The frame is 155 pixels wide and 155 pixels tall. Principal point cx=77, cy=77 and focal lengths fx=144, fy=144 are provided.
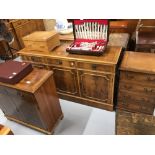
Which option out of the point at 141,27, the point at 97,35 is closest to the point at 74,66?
the point at 97,35

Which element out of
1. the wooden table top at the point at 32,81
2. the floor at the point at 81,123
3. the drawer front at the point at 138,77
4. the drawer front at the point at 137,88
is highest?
the wooden table top at the point at 32,81

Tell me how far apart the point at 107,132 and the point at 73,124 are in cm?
46

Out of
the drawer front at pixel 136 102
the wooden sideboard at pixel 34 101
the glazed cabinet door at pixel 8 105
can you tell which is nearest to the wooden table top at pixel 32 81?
the wooden sideboard at pixel 34 101

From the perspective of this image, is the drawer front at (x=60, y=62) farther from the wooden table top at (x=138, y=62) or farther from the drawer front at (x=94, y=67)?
the wooden table top at (x=138, y=62)

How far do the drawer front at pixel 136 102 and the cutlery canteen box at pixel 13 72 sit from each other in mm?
1183

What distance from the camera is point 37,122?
1.73 m

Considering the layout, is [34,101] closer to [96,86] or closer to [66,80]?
Result: [66,80]

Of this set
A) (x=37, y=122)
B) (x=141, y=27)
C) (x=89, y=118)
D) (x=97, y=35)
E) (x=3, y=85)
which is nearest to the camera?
(x=3, y=85)

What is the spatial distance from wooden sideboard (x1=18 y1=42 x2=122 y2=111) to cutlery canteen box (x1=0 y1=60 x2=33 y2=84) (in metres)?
0.44

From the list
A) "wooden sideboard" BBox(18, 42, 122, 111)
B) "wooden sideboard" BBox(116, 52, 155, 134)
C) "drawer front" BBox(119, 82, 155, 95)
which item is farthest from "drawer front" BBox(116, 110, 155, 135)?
"wooden sideboard" BBox(18, 42, 122, 111)

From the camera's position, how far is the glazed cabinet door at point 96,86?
5.91 feet

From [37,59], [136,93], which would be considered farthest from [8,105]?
[136,93]

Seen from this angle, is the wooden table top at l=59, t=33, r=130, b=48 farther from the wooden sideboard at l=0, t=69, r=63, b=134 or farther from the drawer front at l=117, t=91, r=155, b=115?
the wooden sideboard at l=0, t=69, r=63, b=134
